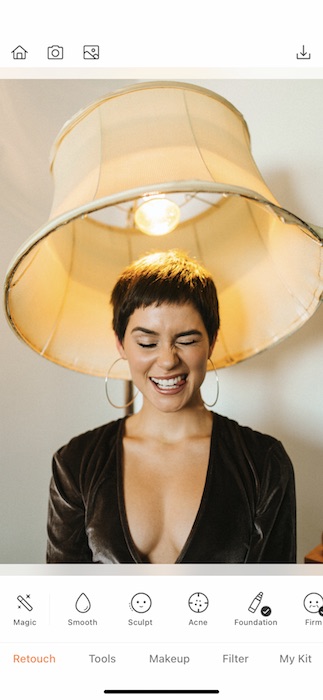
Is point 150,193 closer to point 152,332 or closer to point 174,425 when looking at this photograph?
point 152,332

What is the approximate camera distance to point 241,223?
86 cm

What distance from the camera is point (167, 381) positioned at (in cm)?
73

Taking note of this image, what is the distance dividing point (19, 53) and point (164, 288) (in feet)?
0.96

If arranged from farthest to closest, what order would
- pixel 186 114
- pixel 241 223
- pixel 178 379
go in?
pixel 241 223
pixel 178 379
pixel 186 114

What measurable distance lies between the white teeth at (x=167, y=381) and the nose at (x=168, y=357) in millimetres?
25

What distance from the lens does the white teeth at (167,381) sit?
732 millimetres

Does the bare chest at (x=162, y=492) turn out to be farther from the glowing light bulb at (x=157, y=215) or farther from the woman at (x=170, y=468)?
the glowing light bulb at (x=157, y=215)

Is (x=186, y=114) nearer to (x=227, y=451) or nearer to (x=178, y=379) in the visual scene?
(x=178, y=379)
